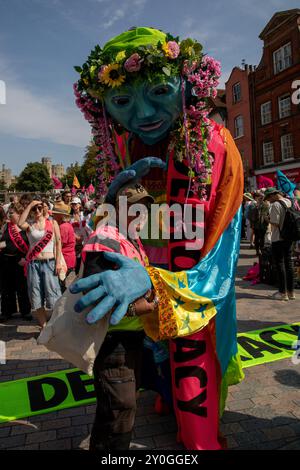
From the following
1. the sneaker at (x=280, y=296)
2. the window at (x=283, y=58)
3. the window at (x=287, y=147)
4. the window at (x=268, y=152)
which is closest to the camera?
the sneaker at (x=280, y=296)

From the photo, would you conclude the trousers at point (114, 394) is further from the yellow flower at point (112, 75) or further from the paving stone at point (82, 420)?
the yellow flower at point (112, 75)

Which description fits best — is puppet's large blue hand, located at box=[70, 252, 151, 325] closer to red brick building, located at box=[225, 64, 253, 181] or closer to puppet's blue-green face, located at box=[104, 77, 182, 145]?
puppet's blue-green face, located at box=[104, 77, 182, 145]

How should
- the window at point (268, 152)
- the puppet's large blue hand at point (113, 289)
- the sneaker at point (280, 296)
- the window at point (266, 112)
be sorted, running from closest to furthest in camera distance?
the puppet's large blue hand at point (113, 289) < the sneaker at point (280, 296) < the window at point (266, 112) < the window at point (268, 152)

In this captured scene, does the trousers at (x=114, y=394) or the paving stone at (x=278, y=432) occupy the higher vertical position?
the trousers at (x=114, y=394)

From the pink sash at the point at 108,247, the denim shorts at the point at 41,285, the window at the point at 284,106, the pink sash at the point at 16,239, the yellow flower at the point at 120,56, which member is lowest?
the denim shorts at the point at 41,285

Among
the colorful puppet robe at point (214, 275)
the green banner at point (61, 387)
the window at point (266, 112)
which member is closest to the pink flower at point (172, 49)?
the colorful puppet robe at point (214, 275)

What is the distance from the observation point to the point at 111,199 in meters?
1.72

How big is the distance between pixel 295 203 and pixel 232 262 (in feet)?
14.5

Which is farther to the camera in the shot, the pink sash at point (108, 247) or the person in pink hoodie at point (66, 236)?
the person in pink hoodie at point (66, 236)

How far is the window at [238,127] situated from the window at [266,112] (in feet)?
5.68

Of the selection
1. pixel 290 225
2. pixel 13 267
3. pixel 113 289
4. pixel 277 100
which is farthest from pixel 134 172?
pixel 277 100

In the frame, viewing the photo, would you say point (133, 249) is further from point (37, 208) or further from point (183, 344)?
point (37, 208)

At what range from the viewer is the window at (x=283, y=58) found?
19031 mm

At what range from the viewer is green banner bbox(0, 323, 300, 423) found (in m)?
2.91
